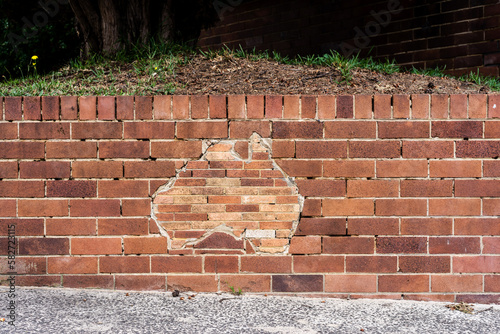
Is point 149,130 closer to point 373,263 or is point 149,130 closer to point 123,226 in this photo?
point 123,226

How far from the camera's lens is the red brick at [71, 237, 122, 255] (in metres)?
2.88

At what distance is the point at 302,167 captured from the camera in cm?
284

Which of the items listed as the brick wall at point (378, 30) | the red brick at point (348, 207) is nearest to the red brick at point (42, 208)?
the red brick at point (348, 207)

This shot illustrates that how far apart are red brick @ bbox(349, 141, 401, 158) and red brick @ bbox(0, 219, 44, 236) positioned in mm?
1999

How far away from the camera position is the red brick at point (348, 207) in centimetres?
285

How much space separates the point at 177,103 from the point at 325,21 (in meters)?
3.93

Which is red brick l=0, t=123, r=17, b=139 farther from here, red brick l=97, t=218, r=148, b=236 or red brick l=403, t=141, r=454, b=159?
red brick l=403, t=141, r=454, b=159

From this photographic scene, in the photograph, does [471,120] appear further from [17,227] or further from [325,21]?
[325,21]

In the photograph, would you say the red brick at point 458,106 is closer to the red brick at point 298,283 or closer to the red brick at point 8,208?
the red brick at point 298,283

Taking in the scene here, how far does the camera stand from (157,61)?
389 cm

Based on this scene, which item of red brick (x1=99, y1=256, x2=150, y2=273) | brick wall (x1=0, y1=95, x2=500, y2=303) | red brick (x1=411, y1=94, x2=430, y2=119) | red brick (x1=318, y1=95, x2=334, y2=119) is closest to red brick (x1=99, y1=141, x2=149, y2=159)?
brick wall (x1=0, y1=95, x2=500, y2=303)

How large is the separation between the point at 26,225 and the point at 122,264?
25.8 inches

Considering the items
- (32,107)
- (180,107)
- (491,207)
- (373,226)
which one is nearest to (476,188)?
(491,207)

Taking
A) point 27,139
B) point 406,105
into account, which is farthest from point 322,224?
point 27,139
